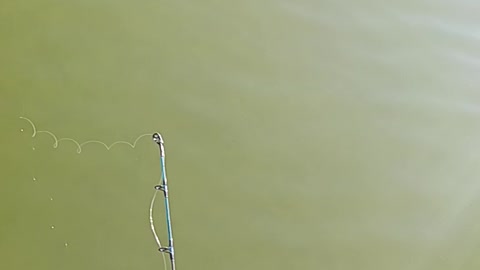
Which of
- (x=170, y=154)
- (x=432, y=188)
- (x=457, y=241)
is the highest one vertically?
(x=170, y=154)

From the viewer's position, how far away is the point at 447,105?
5.85ft

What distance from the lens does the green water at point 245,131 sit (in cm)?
164

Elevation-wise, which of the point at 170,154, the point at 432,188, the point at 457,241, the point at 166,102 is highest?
the point at 166,102

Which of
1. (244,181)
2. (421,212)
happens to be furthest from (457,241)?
(244,181)

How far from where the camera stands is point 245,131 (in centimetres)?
172

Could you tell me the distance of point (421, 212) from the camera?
1.74 metres

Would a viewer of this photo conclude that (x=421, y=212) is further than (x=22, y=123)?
Yes

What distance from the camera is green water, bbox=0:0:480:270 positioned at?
1.64 metres

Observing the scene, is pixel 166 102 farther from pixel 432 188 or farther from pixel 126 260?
pixel 432 188

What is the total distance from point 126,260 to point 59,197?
0.23 meters

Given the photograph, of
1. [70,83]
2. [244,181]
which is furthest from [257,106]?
[70,83]

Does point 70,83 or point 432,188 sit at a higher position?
point 70,83

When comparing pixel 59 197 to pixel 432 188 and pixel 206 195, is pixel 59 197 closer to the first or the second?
pixel 206 195

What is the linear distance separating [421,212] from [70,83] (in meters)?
0.99
